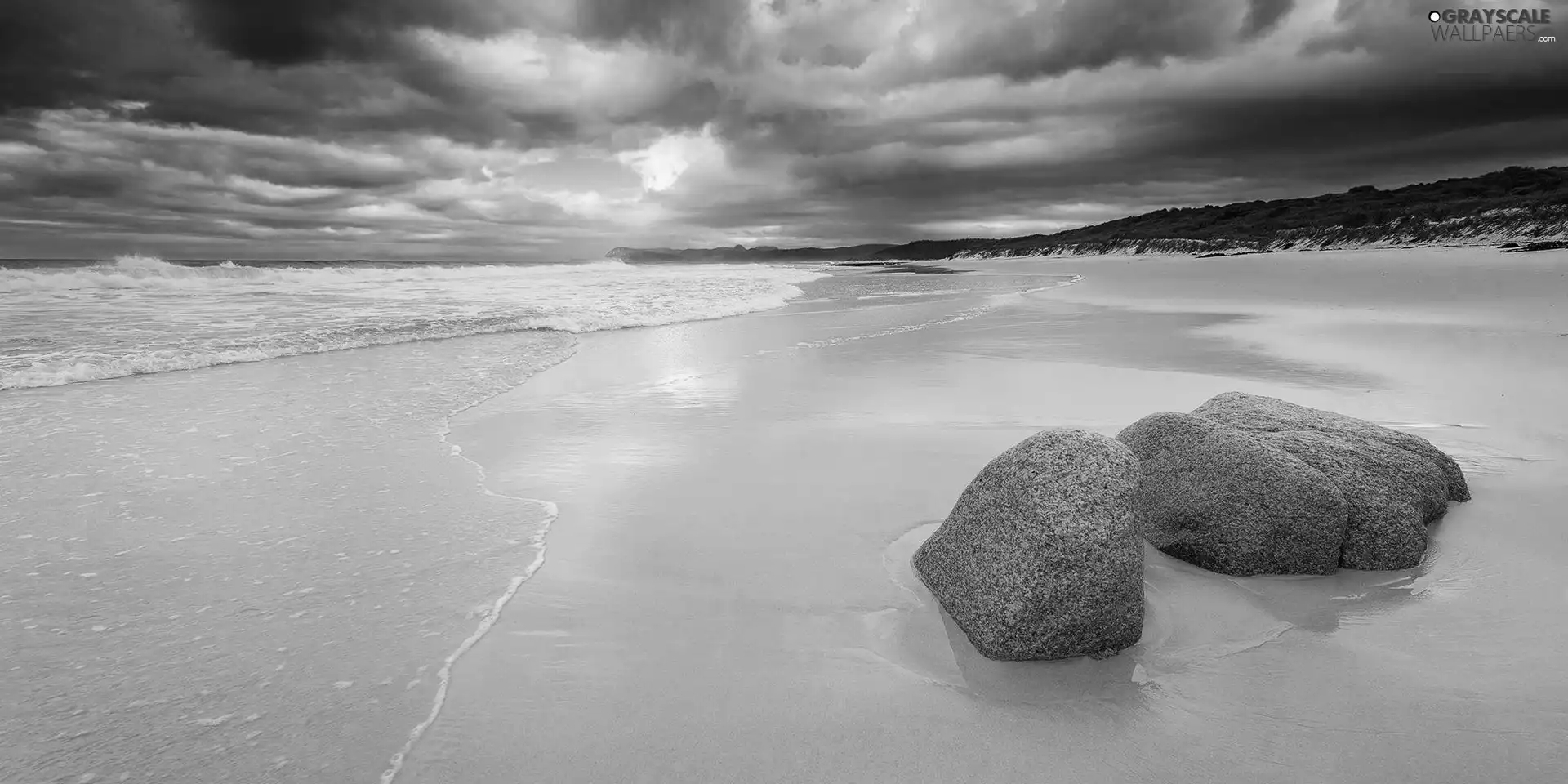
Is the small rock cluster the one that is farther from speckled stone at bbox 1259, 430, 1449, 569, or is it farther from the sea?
the sea

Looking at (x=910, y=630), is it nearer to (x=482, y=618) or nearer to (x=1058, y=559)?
(x=1058, y=559)

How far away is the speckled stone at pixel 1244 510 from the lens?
11.9 ft

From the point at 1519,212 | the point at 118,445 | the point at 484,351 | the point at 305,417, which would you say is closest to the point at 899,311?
the point at 484,351

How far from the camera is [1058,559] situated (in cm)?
293

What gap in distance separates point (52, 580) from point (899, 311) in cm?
1665

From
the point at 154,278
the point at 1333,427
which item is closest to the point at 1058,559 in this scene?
the point at 1333,427

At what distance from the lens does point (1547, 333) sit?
35.6ft

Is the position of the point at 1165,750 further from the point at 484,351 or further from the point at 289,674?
the point at 484,351

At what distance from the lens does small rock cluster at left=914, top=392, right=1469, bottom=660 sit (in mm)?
2957

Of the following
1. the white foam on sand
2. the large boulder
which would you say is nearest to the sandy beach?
the white foam on sand

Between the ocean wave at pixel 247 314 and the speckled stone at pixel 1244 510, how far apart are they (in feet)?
38.6

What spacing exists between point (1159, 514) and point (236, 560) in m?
5.07

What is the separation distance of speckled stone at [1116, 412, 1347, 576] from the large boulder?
48 cm

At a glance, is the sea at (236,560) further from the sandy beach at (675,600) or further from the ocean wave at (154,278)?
the ocean wave at (154,278)
